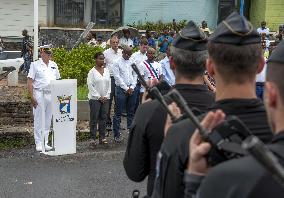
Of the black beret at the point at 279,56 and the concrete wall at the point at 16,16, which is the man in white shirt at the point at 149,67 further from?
the concrete wall at the point at 16,16

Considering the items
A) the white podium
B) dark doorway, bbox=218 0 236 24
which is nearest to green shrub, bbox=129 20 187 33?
dark doorway, bbox=218 0 236 24

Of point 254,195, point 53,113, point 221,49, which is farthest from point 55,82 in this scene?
point 254,195

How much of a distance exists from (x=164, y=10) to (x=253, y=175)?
78.0ft

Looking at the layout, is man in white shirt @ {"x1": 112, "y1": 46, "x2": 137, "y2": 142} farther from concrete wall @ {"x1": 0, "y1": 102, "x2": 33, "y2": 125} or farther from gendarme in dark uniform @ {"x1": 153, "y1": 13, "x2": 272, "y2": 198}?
gendarme in dark uniform @ {"x1": 153, "y1": 13, "x2": 272, "y2": 198}

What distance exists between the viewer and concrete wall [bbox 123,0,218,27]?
982 inches

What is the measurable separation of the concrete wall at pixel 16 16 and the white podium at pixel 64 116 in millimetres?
16512

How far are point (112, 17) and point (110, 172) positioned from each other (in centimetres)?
1841

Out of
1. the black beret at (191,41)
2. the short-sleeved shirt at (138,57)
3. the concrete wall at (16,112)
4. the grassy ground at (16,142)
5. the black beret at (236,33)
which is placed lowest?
the grassy ground at (16,142)

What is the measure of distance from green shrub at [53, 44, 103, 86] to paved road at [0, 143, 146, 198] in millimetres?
4049

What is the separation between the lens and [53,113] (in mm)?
8641

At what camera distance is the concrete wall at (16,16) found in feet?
79.7

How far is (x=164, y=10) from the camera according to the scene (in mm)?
25031

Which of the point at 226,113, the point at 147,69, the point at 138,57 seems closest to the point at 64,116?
the point at 147,69

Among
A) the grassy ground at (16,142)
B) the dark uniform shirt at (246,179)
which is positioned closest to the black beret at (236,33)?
the dark uniform shirt at (246,179)
